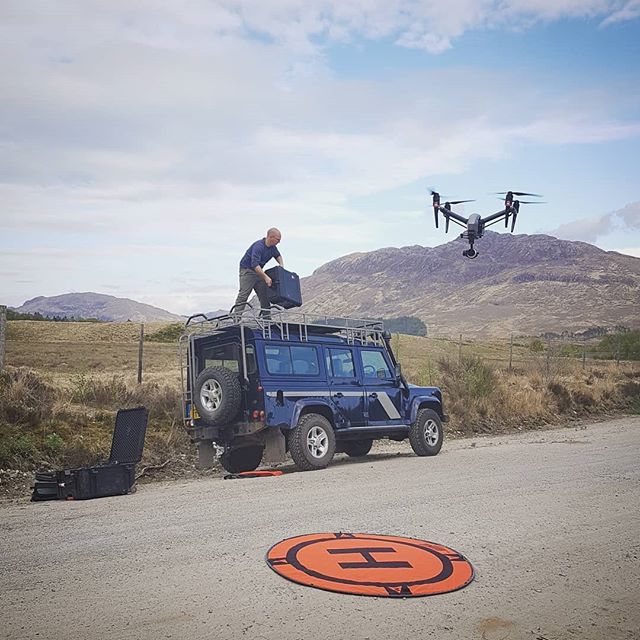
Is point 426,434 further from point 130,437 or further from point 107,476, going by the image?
point 107,476

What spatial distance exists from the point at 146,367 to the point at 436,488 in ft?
75.7

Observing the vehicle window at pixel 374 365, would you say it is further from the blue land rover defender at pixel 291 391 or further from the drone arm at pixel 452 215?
the drone arm at pixel 452 215

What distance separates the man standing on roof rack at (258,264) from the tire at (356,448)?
330 cm

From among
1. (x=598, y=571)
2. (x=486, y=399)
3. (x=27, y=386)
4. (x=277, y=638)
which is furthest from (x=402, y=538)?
(x=486, y=399)

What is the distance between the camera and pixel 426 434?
42.4 ft

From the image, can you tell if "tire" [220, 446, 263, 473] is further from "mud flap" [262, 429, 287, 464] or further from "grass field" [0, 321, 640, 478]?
"mud flap" [262, 429, 287, 464]

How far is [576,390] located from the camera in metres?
24.7

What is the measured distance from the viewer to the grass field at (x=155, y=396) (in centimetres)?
1131

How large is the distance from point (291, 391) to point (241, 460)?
5.70 feet

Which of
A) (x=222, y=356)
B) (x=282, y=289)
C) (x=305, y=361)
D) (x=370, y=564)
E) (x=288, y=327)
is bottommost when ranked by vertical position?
(x=370, y=564)

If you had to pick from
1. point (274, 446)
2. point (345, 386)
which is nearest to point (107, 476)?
point (274, 446)

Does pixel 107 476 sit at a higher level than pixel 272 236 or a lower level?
lower

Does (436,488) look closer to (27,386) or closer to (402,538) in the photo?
(402,538)

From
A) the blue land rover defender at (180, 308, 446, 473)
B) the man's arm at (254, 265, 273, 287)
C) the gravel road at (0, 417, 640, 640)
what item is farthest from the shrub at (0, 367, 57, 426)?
the man's arm at (254, 265, 273, 287)
